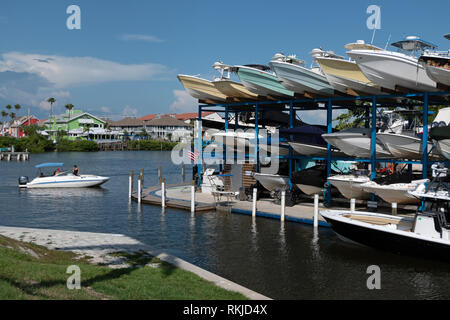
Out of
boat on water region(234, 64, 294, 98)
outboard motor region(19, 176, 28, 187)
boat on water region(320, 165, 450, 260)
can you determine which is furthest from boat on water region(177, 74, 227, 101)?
outboard motor region(19, 176, 28, 187)

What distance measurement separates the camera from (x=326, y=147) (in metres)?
27.3

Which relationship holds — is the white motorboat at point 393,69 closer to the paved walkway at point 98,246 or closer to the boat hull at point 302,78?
the boat hull at point 302,78

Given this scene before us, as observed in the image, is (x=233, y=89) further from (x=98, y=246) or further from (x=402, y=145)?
(x=98, y=246)

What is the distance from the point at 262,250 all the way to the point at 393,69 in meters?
10.5

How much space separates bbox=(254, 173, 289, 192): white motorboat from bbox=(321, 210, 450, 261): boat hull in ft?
27.3

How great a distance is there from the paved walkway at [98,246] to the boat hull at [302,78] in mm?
13122

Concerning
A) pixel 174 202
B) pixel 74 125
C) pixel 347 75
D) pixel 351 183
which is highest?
pixel 74 125

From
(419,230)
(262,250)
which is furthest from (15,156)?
(419,230)

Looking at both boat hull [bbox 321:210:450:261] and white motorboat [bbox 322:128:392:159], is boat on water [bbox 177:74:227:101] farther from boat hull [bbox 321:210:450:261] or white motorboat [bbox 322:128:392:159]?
boat hull [bbox 321:210:450:261]

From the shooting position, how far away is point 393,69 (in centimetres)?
2164

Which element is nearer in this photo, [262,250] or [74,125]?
[262,250]

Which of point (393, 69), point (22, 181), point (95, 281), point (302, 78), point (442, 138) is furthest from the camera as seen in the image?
point (22, 181)

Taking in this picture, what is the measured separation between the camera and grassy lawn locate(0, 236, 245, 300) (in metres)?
9.09
